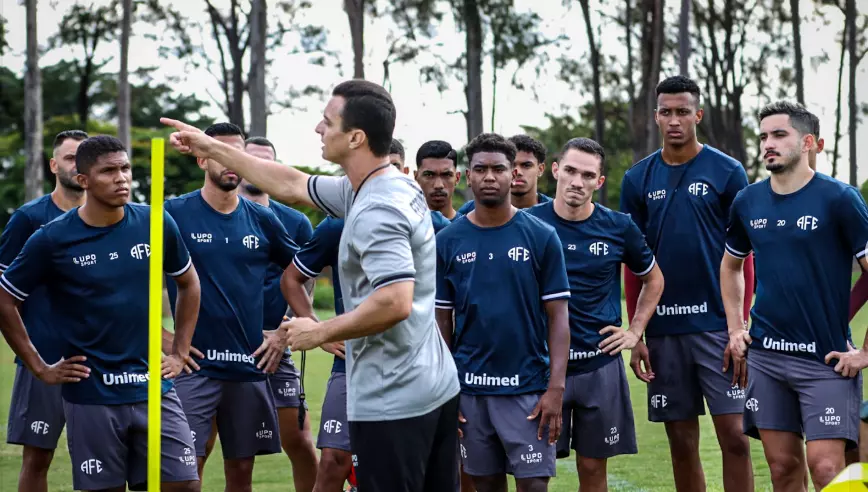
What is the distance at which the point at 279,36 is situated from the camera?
36281 mm

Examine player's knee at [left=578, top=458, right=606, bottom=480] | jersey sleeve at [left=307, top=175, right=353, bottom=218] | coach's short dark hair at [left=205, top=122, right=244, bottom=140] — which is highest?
coach's short dark hair at [left=205, top=122, right=244, bottom=140]

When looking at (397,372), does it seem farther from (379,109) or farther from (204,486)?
(204,486)

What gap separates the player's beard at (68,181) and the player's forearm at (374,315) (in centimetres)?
398

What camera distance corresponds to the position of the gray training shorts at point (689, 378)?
23.4 feet

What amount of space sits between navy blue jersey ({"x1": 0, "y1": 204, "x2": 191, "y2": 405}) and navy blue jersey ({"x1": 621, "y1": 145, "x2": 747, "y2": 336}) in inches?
123

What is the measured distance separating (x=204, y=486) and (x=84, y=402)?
3.48 meters

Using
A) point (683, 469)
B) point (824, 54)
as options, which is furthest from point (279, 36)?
point (683, 469)

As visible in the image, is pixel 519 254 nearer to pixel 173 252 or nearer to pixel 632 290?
pixel 632 290

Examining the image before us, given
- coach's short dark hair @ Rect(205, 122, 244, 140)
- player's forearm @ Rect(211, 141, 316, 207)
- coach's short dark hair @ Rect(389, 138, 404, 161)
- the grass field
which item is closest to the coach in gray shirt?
player's forearm @ Rect(211, 141, 316, 207)

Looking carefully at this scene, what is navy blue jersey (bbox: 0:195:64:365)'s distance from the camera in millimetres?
7273

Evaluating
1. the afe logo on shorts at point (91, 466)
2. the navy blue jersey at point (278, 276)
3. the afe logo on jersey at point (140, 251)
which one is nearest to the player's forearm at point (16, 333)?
the afe logo on shorts at point (91, 466)

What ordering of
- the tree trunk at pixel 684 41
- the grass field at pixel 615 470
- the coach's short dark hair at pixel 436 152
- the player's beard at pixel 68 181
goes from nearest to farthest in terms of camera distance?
the coach's short dark hair at pixel 436 152 → the player's beard at pixel 68 181 → the grass field at pixel 615 470 → the tree trunk at pixel 684 41

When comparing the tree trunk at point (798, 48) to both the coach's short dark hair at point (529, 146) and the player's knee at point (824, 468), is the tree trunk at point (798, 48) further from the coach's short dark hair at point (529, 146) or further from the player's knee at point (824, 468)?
the player's knee at point (824, 468)

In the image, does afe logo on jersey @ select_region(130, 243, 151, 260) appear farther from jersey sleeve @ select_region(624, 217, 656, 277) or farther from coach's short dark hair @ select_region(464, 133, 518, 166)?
jersey sleeve @ select_region(624, 217, 656, 277)
